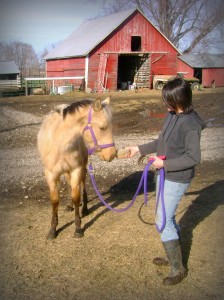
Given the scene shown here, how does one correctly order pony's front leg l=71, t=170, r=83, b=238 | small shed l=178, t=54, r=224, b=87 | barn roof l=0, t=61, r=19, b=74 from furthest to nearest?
small shed l=178, t=54, r=224, b=87 → pony's front leg l=71, t=170, r=83, b=238 → barn roof l=0, t=61, r=19, b=74

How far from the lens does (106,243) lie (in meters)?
3.70

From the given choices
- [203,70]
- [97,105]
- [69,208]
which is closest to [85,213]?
[69,208]

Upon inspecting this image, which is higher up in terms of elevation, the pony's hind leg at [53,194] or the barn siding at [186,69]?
the barn siding at [186,69]

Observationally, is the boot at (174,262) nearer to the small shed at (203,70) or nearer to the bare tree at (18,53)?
the bare tree at (18,53)

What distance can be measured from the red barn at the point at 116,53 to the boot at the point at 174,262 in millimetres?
21589

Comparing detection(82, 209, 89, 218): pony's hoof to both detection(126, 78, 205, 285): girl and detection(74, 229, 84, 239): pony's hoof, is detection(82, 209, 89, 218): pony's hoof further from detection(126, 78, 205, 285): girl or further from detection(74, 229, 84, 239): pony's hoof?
detection(126, 78, 205, 285): girl

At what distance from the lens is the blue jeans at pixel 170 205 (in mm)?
2803

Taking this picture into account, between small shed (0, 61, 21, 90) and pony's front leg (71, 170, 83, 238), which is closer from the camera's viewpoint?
small shed (0, 61, 21, 90)

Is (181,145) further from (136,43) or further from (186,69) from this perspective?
(186,69)

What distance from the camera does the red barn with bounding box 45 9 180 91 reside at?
24141 mm

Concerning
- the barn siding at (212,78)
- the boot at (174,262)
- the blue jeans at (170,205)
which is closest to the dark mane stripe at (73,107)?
the blue jeans at (170,205)

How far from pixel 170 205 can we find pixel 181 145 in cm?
52

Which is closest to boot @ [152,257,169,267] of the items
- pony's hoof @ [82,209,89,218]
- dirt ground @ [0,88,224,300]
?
dirt ground @ [0,88,224,300]

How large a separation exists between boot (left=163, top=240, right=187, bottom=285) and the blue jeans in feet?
0.18
